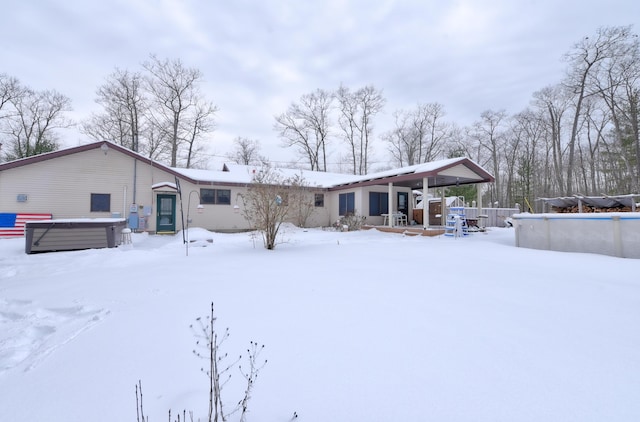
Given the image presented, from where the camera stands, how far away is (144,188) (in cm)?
1279

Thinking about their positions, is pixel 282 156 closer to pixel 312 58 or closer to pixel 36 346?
pixel 312 58

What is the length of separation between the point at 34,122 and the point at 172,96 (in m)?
10.2

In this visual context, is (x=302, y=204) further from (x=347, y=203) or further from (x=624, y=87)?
(x=624, y=87)

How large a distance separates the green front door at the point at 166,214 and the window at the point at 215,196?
1.37 metres

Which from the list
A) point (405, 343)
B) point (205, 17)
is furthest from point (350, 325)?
point (205, 17)

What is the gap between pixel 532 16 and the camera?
11.3 meters

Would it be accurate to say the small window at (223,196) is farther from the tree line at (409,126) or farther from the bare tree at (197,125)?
the bare tree at (197,125)

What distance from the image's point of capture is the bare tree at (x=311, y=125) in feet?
97.6

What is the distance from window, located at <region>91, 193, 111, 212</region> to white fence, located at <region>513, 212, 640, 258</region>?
15498 mm

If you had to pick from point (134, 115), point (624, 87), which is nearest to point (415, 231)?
point (624, 87)

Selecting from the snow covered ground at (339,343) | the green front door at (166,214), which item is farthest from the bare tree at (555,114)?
the green front door at (166,214)

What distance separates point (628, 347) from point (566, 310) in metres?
0.91

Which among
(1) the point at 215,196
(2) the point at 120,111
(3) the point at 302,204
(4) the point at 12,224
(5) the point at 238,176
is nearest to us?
(4) the point at 12,224

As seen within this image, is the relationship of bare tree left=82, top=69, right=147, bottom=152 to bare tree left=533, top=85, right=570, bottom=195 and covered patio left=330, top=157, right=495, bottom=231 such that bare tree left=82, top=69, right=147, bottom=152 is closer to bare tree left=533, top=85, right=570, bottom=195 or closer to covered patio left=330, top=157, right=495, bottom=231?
covered patio left=330, top=157, right=495, bottom=231
